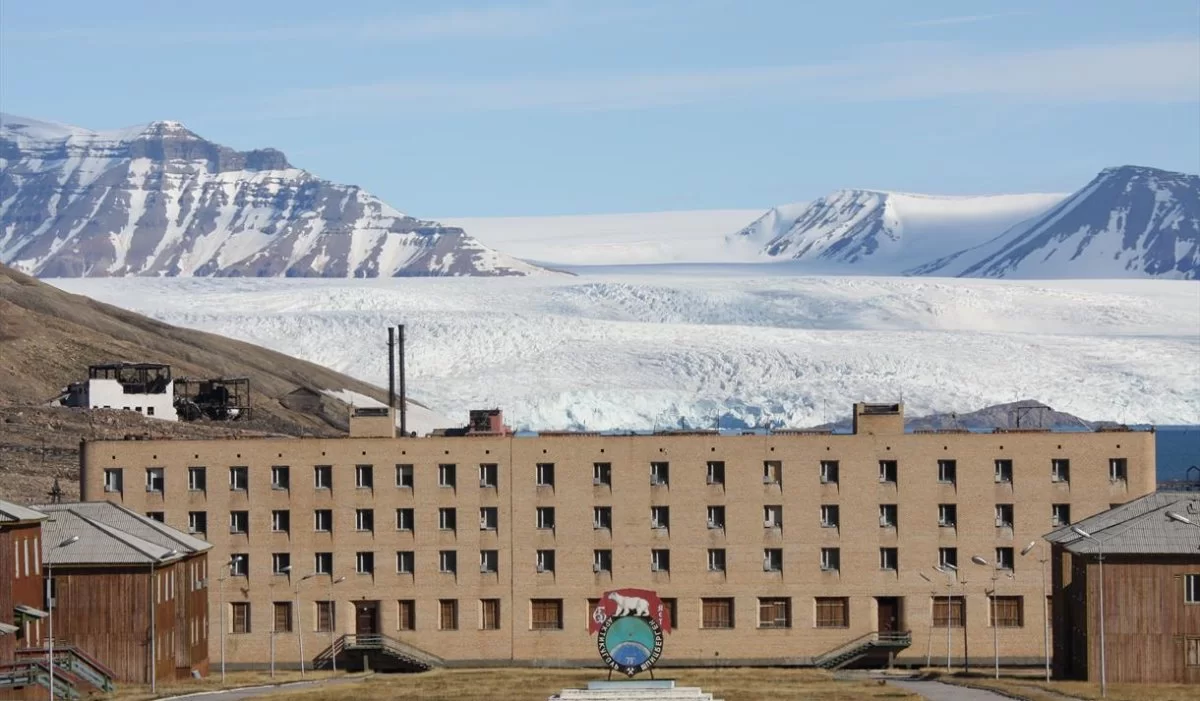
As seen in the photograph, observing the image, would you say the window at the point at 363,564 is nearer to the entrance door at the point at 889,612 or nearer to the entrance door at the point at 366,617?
the entrance door at the point at 366,617

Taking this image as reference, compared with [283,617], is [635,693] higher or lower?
higher

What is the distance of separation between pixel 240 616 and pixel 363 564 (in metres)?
5.31

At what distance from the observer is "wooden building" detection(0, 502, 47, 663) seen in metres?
75.5

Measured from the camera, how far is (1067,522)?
10188 centimetres

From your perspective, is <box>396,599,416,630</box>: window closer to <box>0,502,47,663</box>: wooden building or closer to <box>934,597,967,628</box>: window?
<box>934,597,967,628</box>: window

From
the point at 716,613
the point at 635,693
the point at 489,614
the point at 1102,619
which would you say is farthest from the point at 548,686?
the point at 716,613

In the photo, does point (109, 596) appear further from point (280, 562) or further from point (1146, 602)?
point (1146, 602)

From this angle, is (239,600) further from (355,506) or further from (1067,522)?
(1067,522)

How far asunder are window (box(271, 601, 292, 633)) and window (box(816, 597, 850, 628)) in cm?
2089

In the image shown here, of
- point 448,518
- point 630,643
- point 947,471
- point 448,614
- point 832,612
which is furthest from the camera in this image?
point 448,518

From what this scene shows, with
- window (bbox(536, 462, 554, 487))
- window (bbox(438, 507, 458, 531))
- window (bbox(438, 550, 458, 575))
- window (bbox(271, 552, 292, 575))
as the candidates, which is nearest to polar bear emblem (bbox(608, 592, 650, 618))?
window (bbox(536, 462, 554, 487))

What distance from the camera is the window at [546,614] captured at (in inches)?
4033

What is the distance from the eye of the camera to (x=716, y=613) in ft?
337

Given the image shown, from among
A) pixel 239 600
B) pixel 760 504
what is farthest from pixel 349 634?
pixel 760 504
